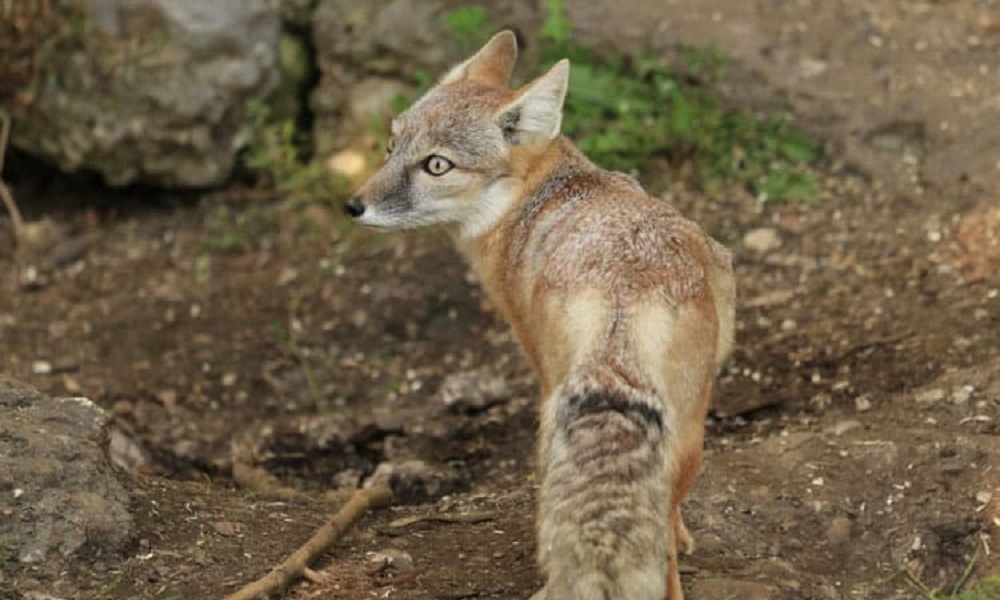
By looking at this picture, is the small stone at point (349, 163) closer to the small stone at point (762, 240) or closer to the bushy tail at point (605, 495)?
the small stone at point (762, 240)

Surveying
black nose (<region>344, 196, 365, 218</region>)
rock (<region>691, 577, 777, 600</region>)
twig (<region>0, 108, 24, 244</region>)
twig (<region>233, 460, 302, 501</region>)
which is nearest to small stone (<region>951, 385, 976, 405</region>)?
rock (<region>691, 577, 777, 600</region>)

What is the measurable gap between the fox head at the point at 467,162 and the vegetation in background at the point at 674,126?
3.06 m

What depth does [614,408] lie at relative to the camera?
4.86 meters

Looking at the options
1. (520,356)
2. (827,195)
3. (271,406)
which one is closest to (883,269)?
(827,195)

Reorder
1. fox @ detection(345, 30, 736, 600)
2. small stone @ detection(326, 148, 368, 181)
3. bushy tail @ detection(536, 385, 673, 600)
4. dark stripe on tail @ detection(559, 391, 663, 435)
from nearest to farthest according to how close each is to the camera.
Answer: bushy tail @ detection(536, 385, 673, 600)
fox @ detection(345, 30, 736, 600)
dark stripe on tail @ detection(559, 391, 663, 435)
small stone @ detection(326, 148, 368, 181)

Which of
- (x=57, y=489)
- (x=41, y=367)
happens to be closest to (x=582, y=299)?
(x=57, y=489)

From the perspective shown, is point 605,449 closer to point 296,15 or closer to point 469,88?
point 469,88

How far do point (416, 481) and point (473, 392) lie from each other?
2.98 ft

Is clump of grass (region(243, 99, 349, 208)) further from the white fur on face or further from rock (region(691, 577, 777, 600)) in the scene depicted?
rock (region(691, 577, 777, 600))

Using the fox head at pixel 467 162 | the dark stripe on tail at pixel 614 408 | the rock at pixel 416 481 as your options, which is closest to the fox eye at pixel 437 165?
the fox head at pixel 467 162

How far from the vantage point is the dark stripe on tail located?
16.0 feet

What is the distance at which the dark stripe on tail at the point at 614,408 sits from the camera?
486 centimetres

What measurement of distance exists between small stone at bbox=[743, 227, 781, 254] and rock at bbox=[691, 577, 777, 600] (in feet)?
12.6

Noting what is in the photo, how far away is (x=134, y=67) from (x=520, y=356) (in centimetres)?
370
